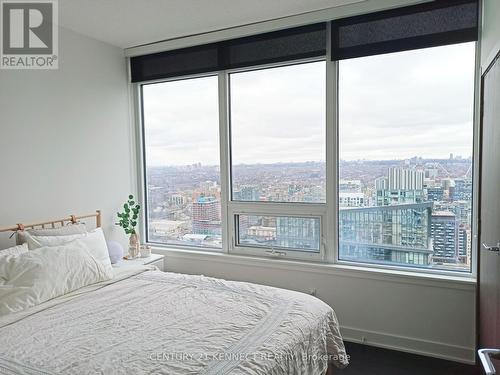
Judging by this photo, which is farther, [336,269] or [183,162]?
[183,162]

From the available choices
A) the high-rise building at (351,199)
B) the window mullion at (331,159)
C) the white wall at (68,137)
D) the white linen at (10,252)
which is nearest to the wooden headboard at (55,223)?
the white wall at (68,137)

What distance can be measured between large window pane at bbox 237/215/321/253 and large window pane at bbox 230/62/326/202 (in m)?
0.19

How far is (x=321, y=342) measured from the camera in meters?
1.89

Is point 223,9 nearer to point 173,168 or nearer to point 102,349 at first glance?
point 173,168

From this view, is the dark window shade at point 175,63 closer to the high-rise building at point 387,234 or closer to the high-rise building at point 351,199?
the high-rise building at point 351,199

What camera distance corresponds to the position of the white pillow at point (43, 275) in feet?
6.47

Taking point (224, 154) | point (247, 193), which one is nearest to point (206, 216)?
point (247, 193)

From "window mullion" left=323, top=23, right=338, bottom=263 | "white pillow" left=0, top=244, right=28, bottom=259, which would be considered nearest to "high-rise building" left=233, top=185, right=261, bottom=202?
"window mullion" left=323, top=23, right=338, bottom=263

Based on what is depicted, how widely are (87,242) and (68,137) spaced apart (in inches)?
41.1

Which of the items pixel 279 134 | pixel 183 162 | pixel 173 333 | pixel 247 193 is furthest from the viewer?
pixel 183 162

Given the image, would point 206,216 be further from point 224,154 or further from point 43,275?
point 43,275

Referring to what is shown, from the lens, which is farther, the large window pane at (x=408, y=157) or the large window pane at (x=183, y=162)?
the large window pane at (x=183, y=162)

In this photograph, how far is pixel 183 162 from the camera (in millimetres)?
3670

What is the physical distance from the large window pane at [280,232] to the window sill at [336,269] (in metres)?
0.15
